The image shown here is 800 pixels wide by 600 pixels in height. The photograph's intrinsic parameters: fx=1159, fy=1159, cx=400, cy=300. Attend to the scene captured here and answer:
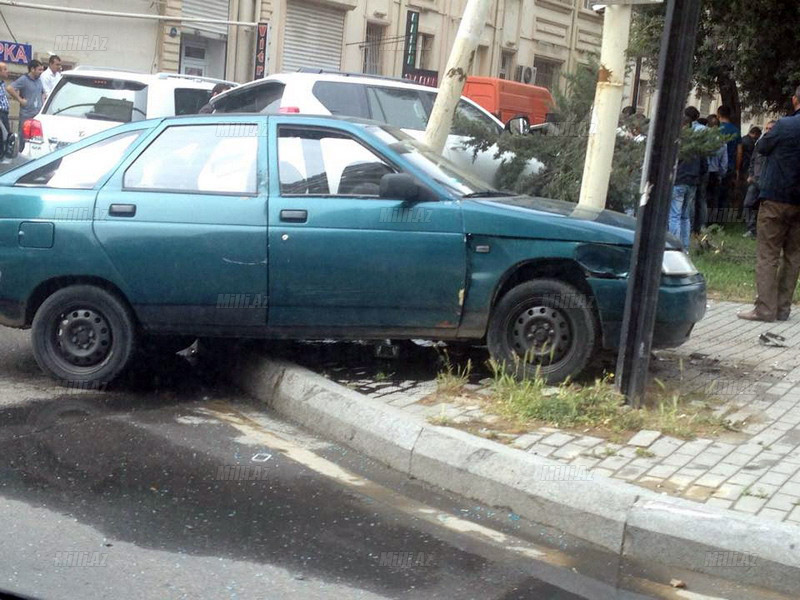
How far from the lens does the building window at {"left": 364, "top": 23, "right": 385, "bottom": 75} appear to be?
104 ft

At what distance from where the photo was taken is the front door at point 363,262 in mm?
6609

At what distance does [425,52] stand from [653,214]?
28.1 meters

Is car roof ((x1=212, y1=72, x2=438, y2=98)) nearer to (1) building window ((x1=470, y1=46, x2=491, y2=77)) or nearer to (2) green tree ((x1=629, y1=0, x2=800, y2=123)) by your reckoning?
(2) green tree ((x1=629, y1=0, x2=800, y2=123))

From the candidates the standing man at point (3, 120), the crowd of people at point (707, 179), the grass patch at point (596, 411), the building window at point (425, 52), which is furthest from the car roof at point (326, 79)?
the building window at point (425, 52)

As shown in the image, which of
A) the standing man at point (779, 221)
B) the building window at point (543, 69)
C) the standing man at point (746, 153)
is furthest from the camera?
the building window at point (543, 69)

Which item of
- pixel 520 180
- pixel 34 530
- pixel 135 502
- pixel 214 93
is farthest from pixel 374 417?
pixel 214 93

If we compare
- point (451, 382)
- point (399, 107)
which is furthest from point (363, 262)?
point (399, 107)

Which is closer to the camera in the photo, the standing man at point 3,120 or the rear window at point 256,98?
Result: the rear window at point 256,98

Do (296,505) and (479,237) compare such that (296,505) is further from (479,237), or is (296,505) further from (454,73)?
(454,73)

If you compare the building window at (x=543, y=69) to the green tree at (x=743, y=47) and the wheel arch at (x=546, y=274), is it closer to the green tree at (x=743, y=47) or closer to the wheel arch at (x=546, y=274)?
the green tree at (x=743, y=47)

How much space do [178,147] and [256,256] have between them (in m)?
0.92

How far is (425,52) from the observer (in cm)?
3347

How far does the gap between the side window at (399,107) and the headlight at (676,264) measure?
266 inches

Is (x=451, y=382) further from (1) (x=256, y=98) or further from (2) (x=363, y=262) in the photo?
(1) (x=256, y=98)
